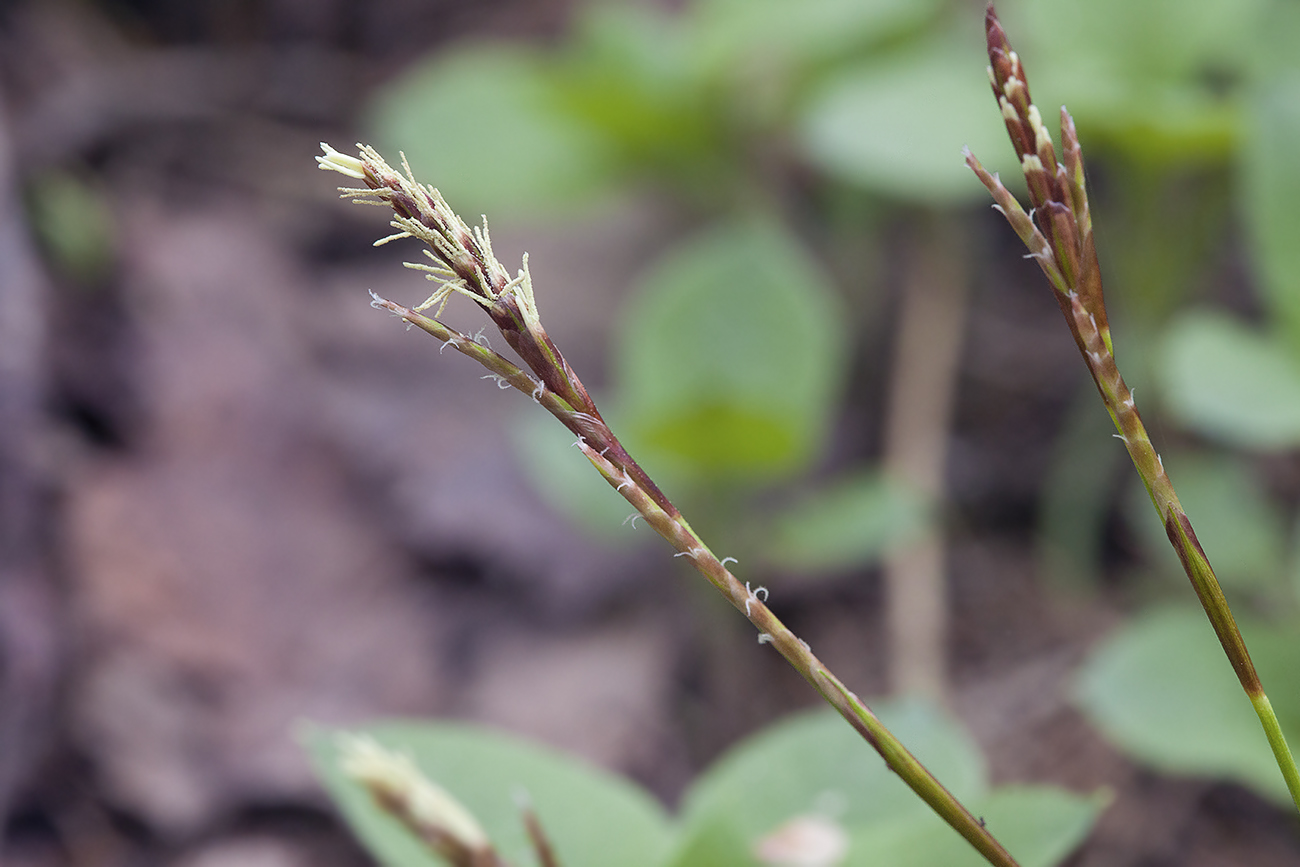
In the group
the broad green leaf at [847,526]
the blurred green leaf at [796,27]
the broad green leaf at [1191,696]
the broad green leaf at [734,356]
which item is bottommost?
the broad green leaf at [1191,696]

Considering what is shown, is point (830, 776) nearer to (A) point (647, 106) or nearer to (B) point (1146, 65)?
(B) point (1146, 65)

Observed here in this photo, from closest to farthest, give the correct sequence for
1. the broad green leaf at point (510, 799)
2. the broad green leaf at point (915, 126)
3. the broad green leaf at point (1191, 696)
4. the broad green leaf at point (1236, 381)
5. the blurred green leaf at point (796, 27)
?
the broad green leaf at point (510, 799), the broad green leaf at point (1191, 696), the broad green leaf at point (1236, 381), the broad green leaf at point (915, 126), the blurred green leaf at point (796, 27)

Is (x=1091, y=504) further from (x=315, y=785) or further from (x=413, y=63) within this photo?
(x=413, y=63)

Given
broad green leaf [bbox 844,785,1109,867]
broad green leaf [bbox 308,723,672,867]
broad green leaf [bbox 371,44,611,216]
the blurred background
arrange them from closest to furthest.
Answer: broad green leaf [bbox 844,785,1109,867], broad green leaf [bbox 308,723,672,867], the blurred background, broad green leaf [bbox 371,44,611,216]

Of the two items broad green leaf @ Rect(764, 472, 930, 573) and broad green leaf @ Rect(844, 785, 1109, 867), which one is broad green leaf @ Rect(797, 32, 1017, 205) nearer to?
broad green leaf @ Rect(764, 472, 930, 573)

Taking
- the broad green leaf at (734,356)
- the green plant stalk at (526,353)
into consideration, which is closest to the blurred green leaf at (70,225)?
the broad green leaf at (734,356)

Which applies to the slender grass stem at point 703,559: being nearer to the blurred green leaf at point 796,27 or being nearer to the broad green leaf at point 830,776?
the broad green leaf at point 830,776

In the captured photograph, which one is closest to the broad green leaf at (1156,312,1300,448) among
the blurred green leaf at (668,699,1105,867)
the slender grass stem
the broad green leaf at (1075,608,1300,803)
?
the broad green leaf at (1075,608,1300,803)
